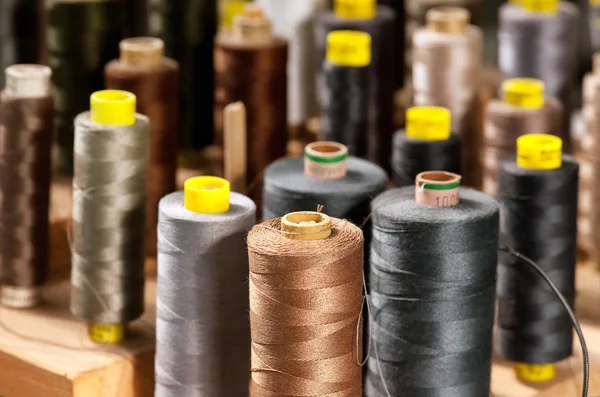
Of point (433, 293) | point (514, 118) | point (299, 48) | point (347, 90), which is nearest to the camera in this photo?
point (433, 293)

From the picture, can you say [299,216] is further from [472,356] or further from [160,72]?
[160,72]

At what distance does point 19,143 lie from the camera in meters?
2.44

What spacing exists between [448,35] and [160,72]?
50 centimetres

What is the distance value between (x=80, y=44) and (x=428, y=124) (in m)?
0.65

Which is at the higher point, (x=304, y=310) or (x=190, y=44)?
(x=190, y=44)

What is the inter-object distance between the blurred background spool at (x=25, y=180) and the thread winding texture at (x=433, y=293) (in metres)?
0.56

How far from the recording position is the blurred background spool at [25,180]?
2.43m

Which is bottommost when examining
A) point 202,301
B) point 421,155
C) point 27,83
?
point 202,301

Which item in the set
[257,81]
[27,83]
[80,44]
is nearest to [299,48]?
[257,81]

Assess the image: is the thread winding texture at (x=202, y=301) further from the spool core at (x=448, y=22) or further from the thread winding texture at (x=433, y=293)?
the spool core at (x=448, y=22)

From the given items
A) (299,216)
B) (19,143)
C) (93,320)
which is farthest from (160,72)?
(299,216)

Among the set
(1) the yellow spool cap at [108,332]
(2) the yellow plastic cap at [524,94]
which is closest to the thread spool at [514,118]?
(2) the yellow plastic cap at [524,94]

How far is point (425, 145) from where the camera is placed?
8.08ft

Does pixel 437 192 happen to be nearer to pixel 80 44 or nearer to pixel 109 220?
pixel 109 220
